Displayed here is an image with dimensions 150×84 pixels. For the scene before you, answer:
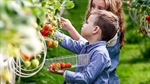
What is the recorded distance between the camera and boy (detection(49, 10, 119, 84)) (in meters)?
3.79

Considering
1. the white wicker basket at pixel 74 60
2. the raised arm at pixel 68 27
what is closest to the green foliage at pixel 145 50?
the raised arm at pixel 68 27

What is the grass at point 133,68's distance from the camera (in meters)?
8.13

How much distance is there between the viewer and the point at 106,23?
4062 mm

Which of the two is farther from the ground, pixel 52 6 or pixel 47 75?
pixel 52 6

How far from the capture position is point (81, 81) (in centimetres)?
377

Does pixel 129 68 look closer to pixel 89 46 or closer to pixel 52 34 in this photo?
pixel 89 46

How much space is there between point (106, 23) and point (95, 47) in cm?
21

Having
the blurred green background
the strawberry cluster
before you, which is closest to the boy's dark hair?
the strawberry cluster

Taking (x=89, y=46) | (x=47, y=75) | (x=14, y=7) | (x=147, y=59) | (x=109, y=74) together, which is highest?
(x=14, y=7)

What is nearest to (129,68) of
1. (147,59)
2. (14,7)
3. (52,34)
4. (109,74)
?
(147,59)

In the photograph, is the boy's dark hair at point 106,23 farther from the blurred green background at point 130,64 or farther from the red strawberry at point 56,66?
the blurred green background at point 130,64

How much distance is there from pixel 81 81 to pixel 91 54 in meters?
0.24

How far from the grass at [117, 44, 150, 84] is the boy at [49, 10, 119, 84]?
144 inches

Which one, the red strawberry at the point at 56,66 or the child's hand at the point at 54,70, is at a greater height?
the red strawberry at the point at 56,66
